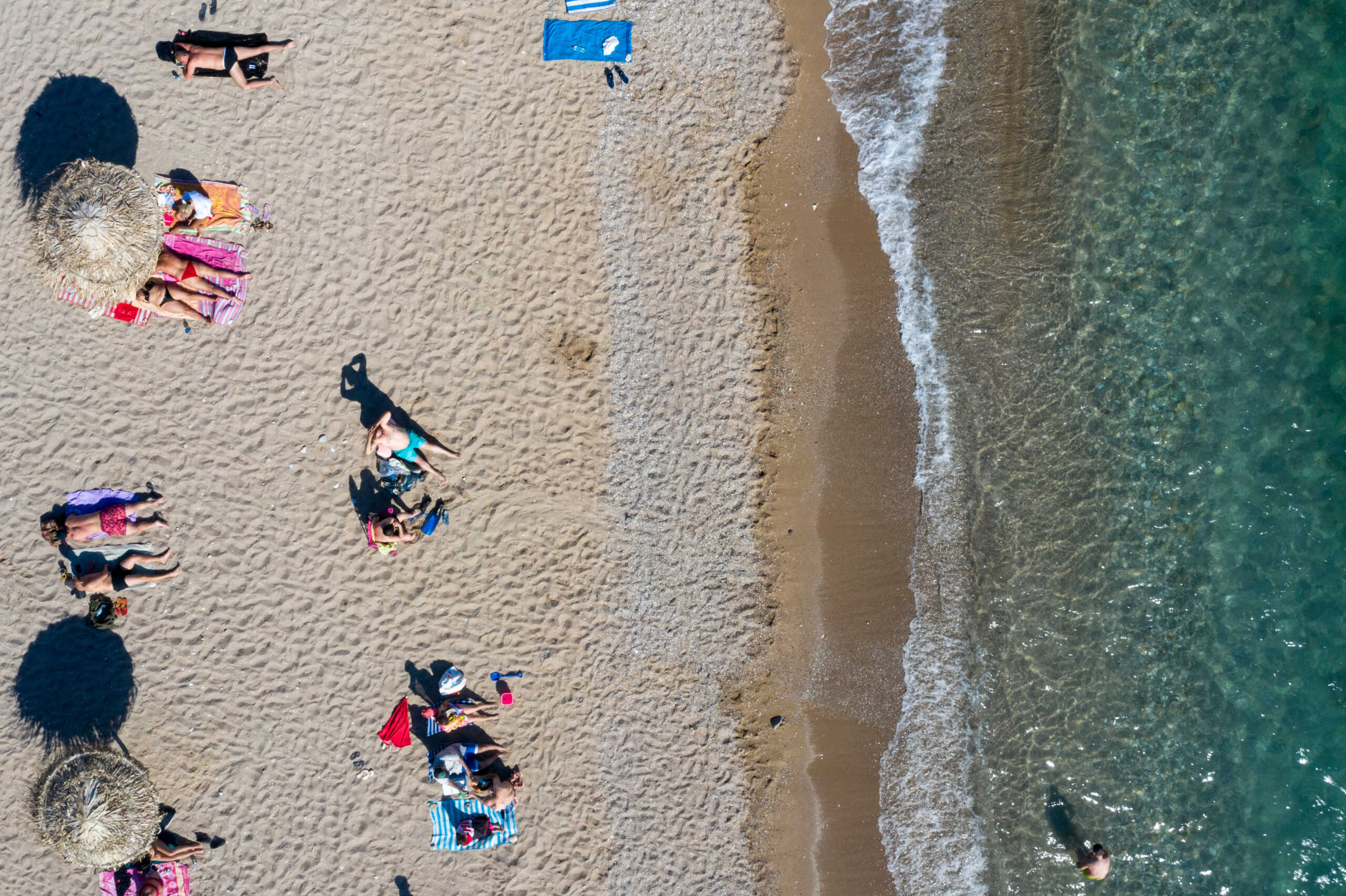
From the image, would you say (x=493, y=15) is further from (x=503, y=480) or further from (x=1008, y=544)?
(x=1008, y=544)

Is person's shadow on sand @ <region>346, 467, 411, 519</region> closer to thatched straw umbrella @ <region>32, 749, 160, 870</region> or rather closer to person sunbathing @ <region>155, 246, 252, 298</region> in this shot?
person sunbathing @ <region>155, 246, 252, 298</region>

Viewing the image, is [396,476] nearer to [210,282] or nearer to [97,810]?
[210,282]

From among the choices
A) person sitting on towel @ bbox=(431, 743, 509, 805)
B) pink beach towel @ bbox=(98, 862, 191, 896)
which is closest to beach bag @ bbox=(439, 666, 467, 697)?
person sitting on towel @ bbox=(431, 743, 509, 805)

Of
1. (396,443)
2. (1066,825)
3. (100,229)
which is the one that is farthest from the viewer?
(1066,825)

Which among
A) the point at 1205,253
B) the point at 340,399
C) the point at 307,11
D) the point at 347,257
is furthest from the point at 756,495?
the point at 307,11

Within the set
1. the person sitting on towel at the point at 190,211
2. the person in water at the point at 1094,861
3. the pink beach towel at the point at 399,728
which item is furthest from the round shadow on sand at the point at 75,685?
the person in water at the point at 1094,861

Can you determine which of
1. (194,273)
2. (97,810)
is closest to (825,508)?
(194,273)

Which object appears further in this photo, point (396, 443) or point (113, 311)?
point (113, 311)
